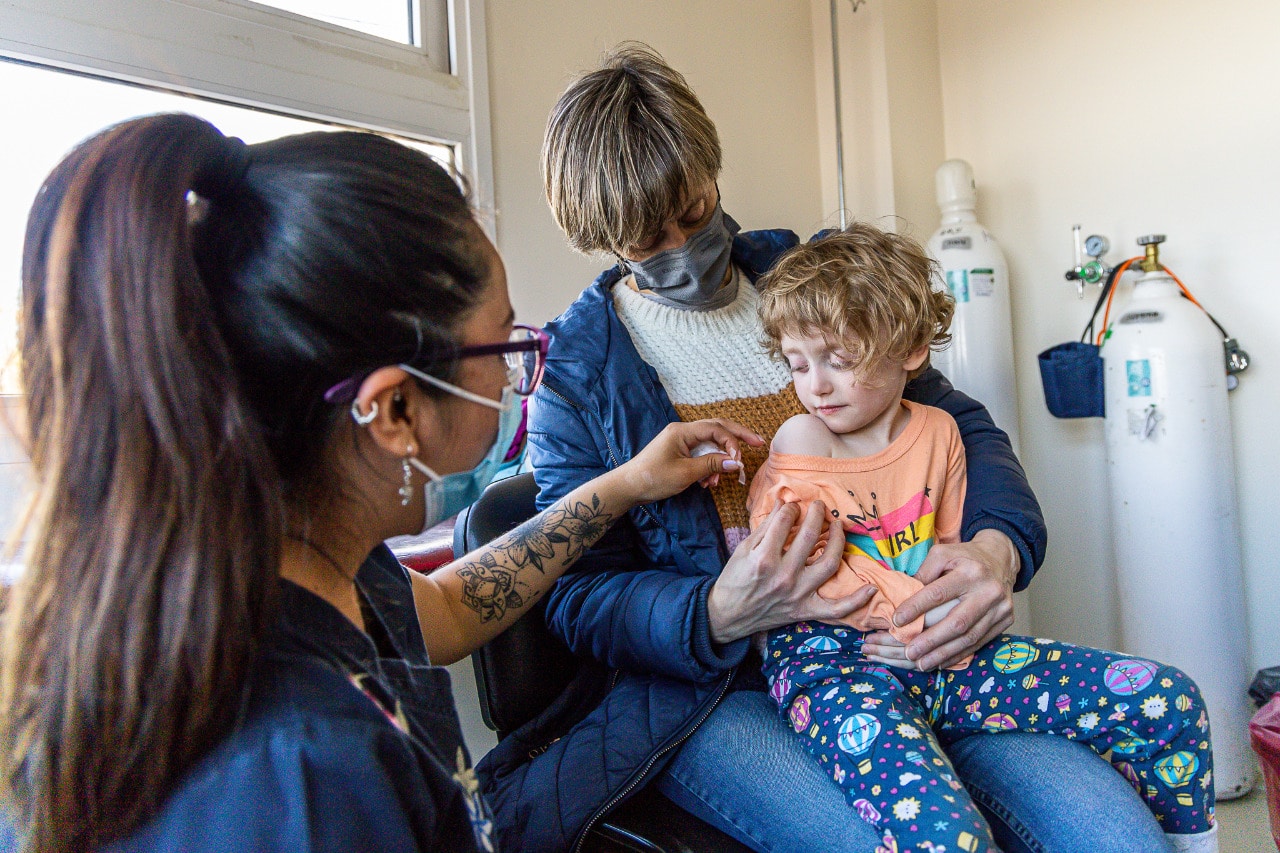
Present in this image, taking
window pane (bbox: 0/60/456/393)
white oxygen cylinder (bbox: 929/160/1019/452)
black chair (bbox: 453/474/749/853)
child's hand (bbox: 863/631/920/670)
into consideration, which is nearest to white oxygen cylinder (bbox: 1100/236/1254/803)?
white oxygen cylinder (bbox: 929/160/1019/452)

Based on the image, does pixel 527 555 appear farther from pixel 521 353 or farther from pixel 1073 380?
pixel 1073 380

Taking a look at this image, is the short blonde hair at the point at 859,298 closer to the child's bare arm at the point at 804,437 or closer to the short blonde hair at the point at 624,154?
the child's bare arm at the point at 804,437

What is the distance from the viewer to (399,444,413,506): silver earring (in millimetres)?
778

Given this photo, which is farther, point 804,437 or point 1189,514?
point 1189,514

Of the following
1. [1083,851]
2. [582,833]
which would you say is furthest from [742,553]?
[1083,851]

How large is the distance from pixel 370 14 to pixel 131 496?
6.10 ft

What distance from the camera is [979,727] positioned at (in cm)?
121

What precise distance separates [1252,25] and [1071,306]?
91cm

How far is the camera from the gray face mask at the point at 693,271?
4.78 feet

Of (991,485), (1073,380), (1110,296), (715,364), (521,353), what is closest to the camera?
(521,353)

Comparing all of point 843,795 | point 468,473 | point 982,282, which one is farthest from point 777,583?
point 982,282

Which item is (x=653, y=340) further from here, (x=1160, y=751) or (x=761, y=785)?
(x=1160, y=751)

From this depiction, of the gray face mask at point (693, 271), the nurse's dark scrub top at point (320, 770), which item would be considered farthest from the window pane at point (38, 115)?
the nurse's dark scrub top at point (320, 770)

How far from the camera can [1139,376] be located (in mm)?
2379
